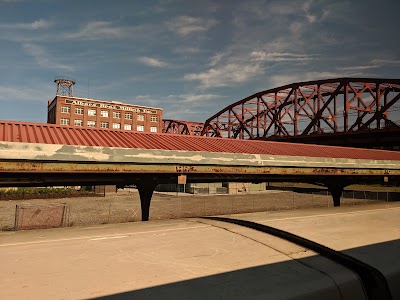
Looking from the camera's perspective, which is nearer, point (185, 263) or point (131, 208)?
point (185, 263)

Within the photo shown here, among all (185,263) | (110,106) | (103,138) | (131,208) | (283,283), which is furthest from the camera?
(110,106)

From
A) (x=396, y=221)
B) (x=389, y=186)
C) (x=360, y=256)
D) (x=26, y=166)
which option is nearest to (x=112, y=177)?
(x=26, y=166)

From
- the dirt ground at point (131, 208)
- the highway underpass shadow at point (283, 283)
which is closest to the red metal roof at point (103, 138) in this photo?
the highway underpass shadow at point (283, 283)

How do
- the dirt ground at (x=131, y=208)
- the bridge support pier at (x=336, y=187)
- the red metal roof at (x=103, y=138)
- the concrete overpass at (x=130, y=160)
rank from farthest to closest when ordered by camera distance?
the dirt ground at (x=131, y=208) < the bridge support pier at (x=336, y=187) < the red metal roof at (x=103, y=138) < the concrete overpass at (x=130, y=160)

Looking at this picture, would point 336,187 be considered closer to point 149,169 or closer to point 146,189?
point 146,189

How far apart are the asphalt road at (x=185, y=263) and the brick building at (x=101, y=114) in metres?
85.4

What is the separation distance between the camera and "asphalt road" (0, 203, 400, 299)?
14.3ft

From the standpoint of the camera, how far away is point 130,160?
10.2m

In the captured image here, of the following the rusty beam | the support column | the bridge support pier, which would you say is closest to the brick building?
the support column

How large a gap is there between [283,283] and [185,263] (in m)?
1.67

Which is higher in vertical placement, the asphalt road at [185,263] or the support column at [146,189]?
the support column at [146,189]

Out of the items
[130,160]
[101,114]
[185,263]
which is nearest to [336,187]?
[130,160]

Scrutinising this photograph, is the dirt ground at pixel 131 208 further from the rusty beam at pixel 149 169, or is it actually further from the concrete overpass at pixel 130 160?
the rusty beam at pixel 149 169

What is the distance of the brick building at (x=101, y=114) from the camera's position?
8862 cm
